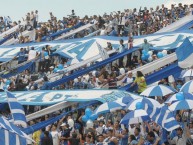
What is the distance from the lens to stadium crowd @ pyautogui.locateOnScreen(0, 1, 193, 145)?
21.5 m

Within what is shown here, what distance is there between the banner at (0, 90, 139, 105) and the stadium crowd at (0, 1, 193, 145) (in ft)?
1.41

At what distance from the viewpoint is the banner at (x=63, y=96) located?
25.8 meters

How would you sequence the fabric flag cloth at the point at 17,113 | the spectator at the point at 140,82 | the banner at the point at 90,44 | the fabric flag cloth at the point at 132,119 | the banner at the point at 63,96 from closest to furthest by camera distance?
1. the fabric flag cloth at the point at 17,113
2. the fabric flag cloth at the point at 132,119
3. the banner at the point at 63,96
4. the spectator at the point at 140,82
5. the banner at the point at 90,44

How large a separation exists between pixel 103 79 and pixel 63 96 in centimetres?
200

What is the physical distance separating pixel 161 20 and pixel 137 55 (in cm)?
997

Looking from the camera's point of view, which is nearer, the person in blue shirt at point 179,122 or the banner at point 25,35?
the person in blue shirt at point 179,122

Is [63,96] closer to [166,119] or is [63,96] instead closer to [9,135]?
[166,119]

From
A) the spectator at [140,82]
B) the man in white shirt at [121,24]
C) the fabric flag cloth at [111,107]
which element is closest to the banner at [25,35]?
the man in white shirt at [121,24]

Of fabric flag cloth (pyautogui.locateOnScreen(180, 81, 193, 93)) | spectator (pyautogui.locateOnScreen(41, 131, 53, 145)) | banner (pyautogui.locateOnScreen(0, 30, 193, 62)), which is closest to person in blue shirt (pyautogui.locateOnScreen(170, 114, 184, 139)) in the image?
fabric flag cloth (pyautogui.locateOnScreen(180, 81, 193, 93))

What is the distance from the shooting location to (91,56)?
34.5 metres

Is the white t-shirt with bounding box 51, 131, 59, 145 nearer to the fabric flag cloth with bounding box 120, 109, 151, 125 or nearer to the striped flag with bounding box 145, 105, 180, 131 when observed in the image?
the fabric flag cloth with bounding box 120, 109, 151, 125

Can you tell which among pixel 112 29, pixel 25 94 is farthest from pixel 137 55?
pixel 112 29

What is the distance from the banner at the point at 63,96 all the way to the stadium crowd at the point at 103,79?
1.41 feet

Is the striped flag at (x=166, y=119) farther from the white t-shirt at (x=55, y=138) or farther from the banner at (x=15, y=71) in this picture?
the banner at (x=15, y=71)
